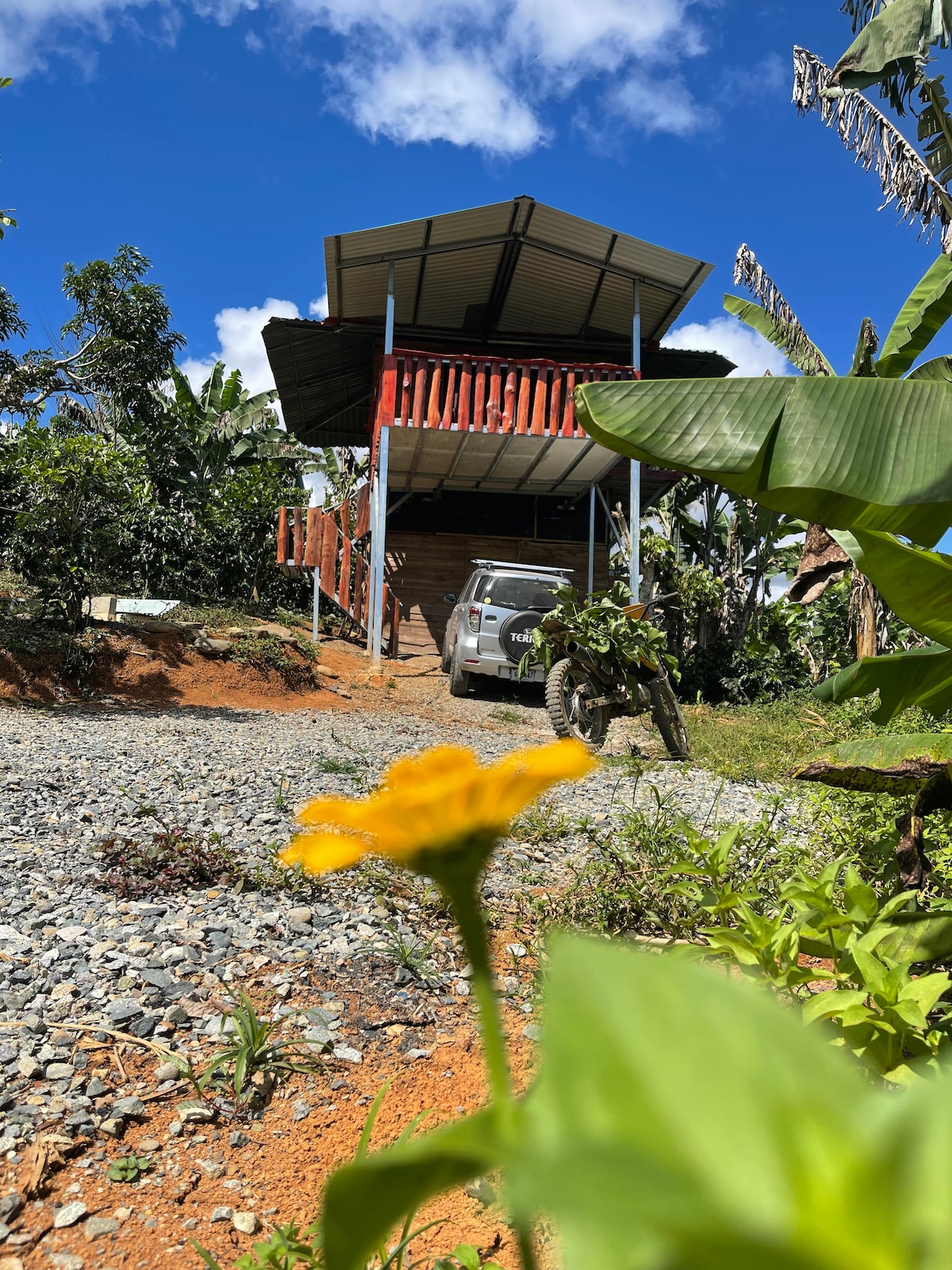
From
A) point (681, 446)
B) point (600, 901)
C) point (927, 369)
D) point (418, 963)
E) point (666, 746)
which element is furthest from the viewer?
point (666, 746)

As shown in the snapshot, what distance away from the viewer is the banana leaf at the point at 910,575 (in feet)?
8.13

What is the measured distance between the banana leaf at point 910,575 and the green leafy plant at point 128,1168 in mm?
2341

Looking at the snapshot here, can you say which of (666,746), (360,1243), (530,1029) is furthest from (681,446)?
(666,746)

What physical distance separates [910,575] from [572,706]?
229 inches

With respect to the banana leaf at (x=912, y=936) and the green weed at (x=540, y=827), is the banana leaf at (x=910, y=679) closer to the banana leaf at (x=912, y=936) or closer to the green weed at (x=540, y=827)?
the banana leaf at (x=912, y=936)

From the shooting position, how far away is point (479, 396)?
12867 millimetres

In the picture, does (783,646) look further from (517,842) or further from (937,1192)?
(937,1192)

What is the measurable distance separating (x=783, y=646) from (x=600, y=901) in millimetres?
14472

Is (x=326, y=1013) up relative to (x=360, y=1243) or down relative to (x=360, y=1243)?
down

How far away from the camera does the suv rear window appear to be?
11.5m

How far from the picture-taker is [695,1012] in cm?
19

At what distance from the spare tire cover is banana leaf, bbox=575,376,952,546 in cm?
858

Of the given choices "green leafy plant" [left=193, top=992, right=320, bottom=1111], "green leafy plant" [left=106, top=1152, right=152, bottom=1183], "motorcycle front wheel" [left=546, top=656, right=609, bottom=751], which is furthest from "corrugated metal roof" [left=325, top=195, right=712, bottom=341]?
"green leafy plant" [left=106, top=1152, right=152, bottom=1183]

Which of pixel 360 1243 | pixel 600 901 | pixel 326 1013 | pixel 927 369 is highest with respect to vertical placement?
pixel 927 369
